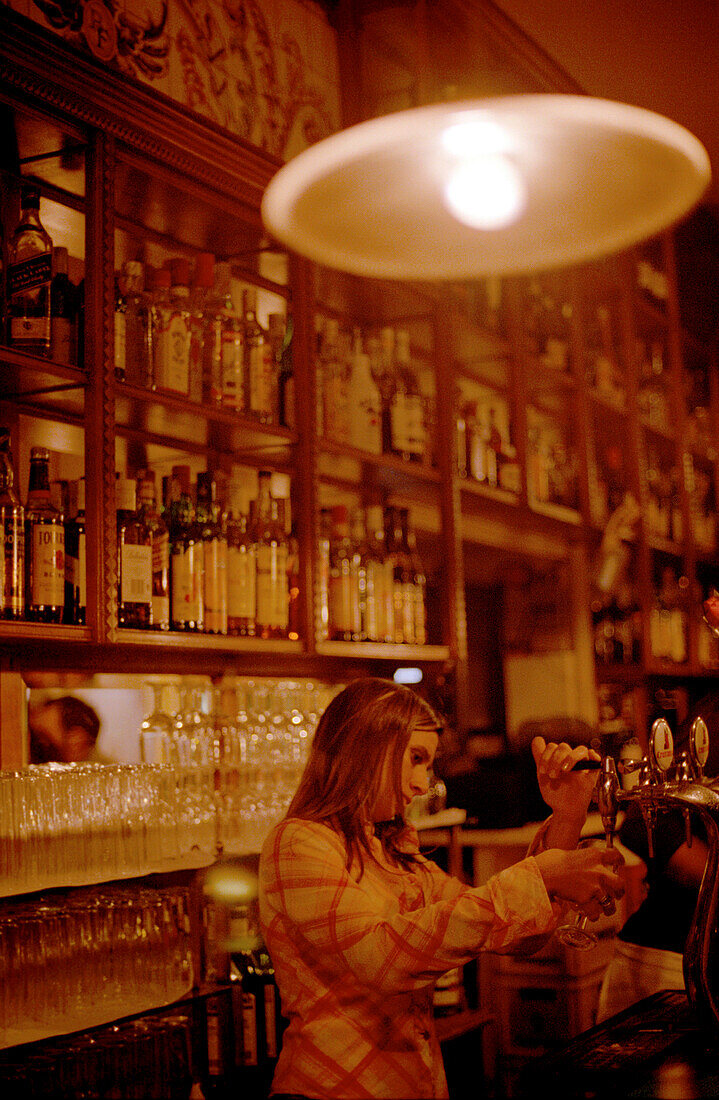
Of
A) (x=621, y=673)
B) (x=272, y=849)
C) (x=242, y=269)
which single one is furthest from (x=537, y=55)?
(x=272, y=849)

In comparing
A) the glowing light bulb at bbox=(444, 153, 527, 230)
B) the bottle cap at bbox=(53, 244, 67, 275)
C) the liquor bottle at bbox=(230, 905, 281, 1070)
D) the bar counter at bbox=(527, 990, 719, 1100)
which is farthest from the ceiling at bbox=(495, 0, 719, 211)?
the bar counter at bbox=(527, 990, 719, 1100)

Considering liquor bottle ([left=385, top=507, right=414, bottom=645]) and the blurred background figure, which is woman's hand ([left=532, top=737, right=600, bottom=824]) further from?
liquor bottle ([left=385, top=507, right=414, bottom=645])

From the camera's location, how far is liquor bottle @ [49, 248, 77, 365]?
2.09 metres

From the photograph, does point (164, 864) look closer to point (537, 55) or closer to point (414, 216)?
point (414, 216)

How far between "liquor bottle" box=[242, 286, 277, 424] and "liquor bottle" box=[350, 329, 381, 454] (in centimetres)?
31

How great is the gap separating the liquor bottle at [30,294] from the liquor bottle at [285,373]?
646 mm

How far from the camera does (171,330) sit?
232cm

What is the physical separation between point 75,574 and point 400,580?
1.11m

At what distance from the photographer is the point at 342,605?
2703 millimetres

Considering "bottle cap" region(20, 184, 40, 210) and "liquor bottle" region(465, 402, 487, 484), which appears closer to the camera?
"bottle cap" region(20, 184, 40, 210)

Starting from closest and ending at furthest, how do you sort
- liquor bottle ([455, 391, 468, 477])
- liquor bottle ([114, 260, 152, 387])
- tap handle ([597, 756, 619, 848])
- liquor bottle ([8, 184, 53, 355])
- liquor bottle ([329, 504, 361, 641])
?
tap handle ([597, 756, 619, 848]) < liquor bottle ([8, 184, 53, 355]) < liquor bottle ([114, 260, 152, 387]) < liquor bottle ([329, 504, 361, 641]) < liquor bottle ([455, 391, 468, 477])

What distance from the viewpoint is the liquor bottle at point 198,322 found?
7.83ft

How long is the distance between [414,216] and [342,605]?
4.36 feet

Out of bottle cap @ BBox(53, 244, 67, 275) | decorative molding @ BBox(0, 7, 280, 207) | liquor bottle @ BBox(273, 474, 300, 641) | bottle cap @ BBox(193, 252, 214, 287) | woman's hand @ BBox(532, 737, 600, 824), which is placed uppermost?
decorative molding @ BBox(0, 7, 280, 207)
